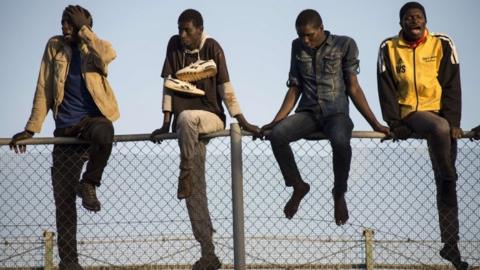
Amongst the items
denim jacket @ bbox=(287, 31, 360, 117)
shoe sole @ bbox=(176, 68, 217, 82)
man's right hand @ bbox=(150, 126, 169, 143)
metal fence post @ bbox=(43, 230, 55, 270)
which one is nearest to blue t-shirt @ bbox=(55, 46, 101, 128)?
man's right hand @ bbox=(150, 126, 169, 143)

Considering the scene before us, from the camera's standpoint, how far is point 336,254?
7.52 meters

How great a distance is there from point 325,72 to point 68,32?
88.6 inches

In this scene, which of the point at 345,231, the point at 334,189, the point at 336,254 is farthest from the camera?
the point at 336,254

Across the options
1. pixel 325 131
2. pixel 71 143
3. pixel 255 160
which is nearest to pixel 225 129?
pixel 255 160

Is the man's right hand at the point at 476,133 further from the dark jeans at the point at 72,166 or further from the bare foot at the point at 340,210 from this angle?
the dark jeans at the point at 72,166

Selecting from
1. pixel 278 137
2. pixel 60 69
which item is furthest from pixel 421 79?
pixel 60 69

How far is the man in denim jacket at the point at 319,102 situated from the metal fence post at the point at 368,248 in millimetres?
1057

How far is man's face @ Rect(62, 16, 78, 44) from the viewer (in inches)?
262

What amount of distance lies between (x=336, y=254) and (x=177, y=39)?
262 cm

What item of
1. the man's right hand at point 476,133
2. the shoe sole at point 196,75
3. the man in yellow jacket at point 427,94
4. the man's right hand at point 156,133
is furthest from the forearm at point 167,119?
the man's right hand at point 476,133

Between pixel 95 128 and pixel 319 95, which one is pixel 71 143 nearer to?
pixel 95 128

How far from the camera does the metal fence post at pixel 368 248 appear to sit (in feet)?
23.5

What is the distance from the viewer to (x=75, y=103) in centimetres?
665

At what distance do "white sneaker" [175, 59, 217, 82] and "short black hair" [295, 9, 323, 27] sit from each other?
806 millimetres
